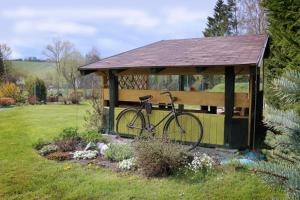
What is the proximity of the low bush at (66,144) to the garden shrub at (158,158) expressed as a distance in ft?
7.72

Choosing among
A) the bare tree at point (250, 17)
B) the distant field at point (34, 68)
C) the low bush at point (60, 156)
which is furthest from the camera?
the distant field at point (34, 68)

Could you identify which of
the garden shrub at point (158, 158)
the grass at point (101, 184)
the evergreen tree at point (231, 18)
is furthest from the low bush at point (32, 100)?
the evergreen tree at point (231, 18)

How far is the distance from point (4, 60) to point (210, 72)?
2901 centimetres

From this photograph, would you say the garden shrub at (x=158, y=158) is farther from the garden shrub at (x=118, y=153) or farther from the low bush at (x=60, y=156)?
the low bush at (x=60, y=156)

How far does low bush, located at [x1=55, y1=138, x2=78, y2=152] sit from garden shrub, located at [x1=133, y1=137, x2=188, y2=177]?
2.35 m

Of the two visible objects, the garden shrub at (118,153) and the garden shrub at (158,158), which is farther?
the garden shrub at (118,153)

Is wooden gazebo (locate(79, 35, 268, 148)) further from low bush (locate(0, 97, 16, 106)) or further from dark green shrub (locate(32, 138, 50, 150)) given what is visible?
low bush (locate(0, 97, 16, 106))

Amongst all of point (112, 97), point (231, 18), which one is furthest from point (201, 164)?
point (231, 18)

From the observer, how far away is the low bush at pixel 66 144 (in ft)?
24.8

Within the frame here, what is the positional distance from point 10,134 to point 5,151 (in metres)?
2.61

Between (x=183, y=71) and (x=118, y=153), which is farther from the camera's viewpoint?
(x=183, y=71)

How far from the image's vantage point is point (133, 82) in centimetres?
1006

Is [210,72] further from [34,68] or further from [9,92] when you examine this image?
[34,68]

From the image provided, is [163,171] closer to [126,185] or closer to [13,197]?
[126,185]
